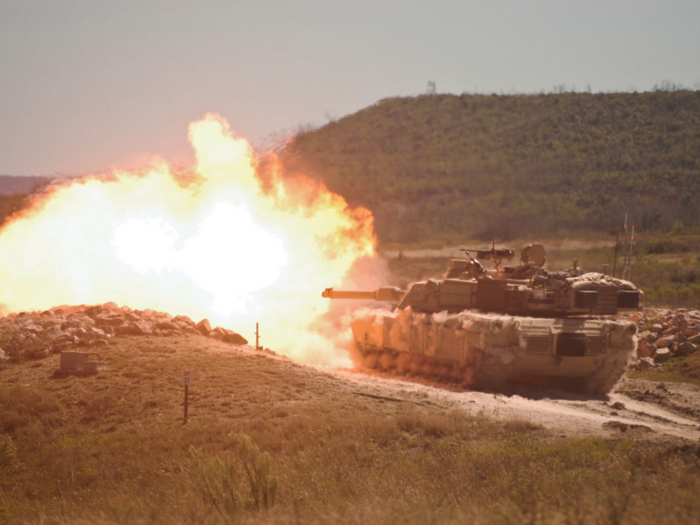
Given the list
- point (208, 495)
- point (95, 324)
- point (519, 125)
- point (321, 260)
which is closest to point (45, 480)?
point (208, 495)

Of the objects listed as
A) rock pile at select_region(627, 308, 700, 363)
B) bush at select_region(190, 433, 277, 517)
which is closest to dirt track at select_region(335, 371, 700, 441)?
rock pile at select_region(627, 308, 700, 363)

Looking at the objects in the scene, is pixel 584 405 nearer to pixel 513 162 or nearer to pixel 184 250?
pixel 184 250

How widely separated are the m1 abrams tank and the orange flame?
6.82 metres

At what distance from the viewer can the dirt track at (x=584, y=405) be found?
13339 millimetres

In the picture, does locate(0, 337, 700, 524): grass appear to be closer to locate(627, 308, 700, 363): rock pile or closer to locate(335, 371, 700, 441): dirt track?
locate(335, 371, 700, 441): dirt track

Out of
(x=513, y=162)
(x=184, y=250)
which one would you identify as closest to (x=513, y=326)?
(x=184, y=250)

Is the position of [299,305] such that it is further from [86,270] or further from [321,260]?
[86,270]

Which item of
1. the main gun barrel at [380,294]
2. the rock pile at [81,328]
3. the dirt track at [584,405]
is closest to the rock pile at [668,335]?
the dirt track at [584,405]

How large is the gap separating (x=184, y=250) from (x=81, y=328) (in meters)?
8.80

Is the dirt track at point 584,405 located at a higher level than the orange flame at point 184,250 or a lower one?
lower

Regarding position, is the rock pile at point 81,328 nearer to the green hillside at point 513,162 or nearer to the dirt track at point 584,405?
the dirt track at point 584,405

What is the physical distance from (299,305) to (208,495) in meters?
21.8

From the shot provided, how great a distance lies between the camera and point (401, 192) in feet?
197

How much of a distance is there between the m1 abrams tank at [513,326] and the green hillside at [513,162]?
22909mm
